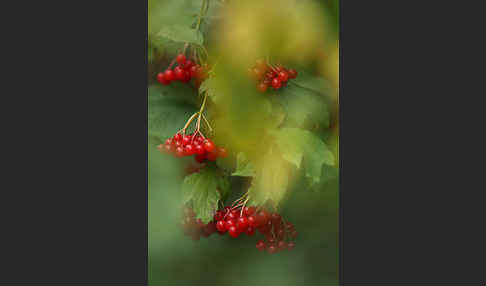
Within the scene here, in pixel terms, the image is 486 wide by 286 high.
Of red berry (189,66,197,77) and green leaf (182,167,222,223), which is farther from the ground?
red berry (189,66,197,77)

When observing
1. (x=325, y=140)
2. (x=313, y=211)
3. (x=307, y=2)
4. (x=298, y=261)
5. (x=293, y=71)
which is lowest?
(x=298, y=261)

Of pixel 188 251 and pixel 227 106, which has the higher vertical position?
pixel 227 106

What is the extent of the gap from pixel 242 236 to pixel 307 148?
0.40m

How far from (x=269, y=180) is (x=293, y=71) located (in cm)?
39

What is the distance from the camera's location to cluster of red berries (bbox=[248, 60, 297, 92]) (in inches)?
91.7

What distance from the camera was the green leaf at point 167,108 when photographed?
2.38m

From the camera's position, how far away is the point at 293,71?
93.7 inches

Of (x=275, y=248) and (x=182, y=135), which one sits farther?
(x=275, y=248)

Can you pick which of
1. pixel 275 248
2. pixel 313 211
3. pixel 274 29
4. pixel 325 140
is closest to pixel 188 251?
pixel 275 248

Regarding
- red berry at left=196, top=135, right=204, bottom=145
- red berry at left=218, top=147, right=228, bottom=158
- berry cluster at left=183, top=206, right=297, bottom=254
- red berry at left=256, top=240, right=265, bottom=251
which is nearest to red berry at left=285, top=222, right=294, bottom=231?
berry cluster at left=183, top=206, right=297, bottom=254

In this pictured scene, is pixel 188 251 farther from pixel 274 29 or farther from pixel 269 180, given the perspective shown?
pixel 274 29

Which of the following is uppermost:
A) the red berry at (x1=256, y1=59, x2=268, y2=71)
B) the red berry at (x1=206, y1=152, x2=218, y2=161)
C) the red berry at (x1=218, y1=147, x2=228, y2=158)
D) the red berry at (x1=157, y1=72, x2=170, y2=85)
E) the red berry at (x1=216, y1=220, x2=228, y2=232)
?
the red berry at (x1=256, y1=59, x2=268, y2=71)

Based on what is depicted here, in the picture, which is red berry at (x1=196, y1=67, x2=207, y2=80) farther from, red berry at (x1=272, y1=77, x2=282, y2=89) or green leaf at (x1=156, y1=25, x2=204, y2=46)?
red berry at (x1=272, y1=77, x2=282, y2=89)

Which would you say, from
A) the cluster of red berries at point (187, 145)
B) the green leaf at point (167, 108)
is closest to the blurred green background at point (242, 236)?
the green leaf at point (167, 108)
